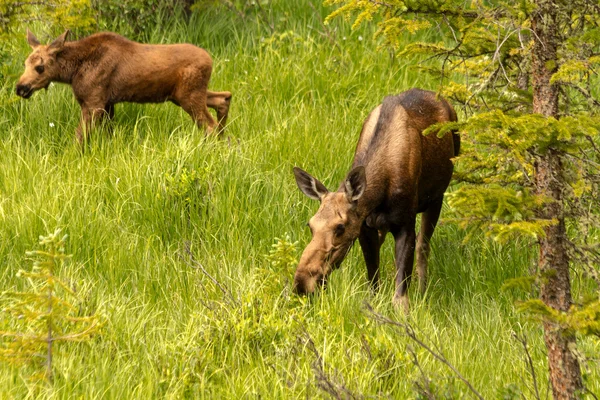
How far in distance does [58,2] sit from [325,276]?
4500 millimetres

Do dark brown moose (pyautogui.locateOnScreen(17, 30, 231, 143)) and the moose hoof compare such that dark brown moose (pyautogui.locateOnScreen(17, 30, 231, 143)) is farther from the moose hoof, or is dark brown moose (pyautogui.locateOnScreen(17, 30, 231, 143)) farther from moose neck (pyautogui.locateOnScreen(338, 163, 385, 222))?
the moose hoof

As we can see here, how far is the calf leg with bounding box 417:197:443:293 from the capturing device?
324 inches

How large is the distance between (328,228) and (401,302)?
0.79 metres

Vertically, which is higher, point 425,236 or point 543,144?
point 543,144

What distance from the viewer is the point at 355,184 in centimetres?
708

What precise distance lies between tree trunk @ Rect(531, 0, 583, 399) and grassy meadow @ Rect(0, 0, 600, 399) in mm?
268

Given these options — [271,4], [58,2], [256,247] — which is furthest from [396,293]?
[271,4]

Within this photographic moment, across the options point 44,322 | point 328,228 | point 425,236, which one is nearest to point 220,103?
point 425,236

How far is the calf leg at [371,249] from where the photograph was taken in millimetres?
7562

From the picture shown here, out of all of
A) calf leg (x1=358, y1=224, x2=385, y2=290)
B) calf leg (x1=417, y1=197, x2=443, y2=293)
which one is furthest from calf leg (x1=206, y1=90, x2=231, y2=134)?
calf leg (x1=358, y1=224, x2=385, y2=290)

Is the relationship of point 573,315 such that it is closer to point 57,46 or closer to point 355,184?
point 355,184

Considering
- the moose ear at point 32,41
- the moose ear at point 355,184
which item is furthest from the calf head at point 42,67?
the moose ear at point 355,184

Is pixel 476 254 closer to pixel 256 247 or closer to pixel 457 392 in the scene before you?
pixel 256 247

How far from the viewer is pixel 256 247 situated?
805cm
